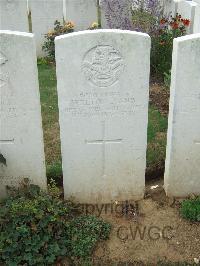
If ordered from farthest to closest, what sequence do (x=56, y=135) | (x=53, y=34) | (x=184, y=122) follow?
1. (x=53, y=34)
2. (x=56, y=135)
3. (x=184, y=122)

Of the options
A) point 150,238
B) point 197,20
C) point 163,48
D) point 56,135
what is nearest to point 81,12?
point 163,48

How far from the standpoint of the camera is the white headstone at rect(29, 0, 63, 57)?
384 inches

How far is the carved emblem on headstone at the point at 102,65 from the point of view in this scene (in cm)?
405

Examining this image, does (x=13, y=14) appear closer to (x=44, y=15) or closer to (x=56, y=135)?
(x=44, y=15)

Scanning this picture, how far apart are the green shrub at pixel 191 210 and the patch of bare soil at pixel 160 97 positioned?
2.40 m

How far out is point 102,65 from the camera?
4117mm

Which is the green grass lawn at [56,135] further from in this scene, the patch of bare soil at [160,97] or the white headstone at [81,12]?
the white headstone at [81,12]

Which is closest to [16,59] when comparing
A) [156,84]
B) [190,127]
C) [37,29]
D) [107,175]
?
[107,175]

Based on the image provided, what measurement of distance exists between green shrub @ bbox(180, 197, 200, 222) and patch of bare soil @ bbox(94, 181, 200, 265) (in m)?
0.06

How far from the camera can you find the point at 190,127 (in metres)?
4.47

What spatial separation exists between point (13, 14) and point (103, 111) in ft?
20.1

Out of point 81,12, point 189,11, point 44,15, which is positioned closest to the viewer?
point 189,11

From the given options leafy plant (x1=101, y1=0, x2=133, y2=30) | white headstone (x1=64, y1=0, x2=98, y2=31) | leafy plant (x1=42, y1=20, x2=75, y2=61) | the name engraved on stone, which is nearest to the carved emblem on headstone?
the name engraved on stone

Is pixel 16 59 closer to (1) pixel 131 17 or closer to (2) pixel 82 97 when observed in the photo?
(2) pixel 82 97
